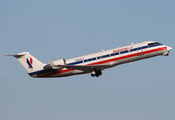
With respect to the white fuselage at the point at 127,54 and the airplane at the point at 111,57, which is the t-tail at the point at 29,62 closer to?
the airplane at the point at 111,57

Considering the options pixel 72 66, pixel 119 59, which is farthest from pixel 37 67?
pixel 119 59

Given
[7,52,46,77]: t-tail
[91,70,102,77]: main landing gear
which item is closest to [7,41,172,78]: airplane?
[91,70,102,77]: main landing gear

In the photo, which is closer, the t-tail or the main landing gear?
the main landing gear

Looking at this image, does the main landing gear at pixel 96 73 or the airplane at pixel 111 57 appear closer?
the airplane at pixel 111 57

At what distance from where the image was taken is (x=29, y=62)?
123ft

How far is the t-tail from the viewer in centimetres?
3716

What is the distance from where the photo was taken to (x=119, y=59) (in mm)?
34219

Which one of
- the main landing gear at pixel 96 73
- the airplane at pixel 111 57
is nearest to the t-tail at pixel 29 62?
the airplane at pixel 111 57

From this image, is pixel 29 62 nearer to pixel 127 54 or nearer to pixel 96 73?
pixel 96 73

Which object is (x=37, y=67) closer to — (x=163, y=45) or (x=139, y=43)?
(x=139, y=43)

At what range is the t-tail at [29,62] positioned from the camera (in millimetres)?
37156

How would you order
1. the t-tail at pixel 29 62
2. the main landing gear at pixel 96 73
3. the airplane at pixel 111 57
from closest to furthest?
1. the airplane at pixel 111 57
2. the main landing gear at pixel 96 73
3. the t-tail at pixel 29 62

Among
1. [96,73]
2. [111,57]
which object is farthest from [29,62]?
[111,57]

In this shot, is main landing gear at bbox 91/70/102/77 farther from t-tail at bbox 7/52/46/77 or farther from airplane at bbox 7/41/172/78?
t-tail at bbox 7/52/46/77
